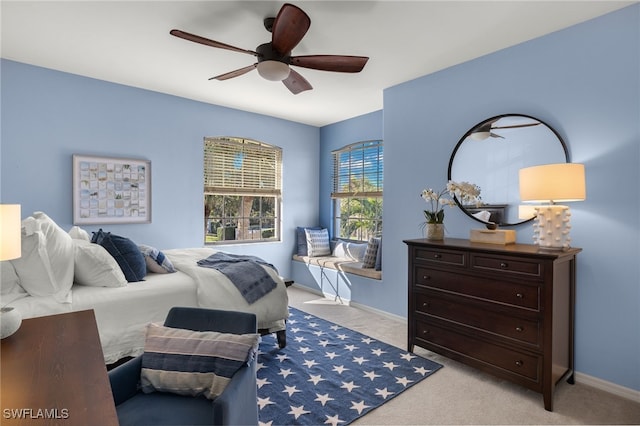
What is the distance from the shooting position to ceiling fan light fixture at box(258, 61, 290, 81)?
2.42 m

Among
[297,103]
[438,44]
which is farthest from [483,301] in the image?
[297,103]

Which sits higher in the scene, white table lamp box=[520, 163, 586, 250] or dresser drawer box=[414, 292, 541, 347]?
white table lamp box=[520, 163, 586, 250]

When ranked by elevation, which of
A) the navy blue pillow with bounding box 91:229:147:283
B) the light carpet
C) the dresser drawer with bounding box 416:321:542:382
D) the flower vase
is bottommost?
the light carpet

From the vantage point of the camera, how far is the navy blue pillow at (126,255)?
272cm

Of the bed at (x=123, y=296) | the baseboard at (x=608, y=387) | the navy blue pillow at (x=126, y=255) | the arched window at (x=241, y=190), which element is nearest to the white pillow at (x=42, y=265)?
the bed at (x=123, y=296)

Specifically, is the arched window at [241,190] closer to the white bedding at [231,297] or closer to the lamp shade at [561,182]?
the white bedding at [231,297]

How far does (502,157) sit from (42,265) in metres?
3.53

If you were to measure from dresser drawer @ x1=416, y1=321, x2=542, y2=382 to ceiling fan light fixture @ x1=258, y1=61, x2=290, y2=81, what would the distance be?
2.29 m

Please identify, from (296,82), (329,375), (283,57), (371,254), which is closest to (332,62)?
(283,57)

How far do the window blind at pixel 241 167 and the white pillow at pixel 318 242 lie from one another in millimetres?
817

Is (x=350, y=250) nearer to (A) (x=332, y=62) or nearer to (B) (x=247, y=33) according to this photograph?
(A) (x=332, y=62)

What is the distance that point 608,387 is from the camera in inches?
94.4

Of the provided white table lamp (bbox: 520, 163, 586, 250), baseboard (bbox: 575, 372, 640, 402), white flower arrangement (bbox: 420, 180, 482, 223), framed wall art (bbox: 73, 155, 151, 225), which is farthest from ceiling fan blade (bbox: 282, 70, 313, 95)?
baseboard (bbox: 575, 372, 640, 402)

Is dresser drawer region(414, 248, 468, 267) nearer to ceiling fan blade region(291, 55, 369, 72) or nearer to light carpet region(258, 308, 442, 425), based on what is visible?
light carpet region(258, 308, 442, 425)
